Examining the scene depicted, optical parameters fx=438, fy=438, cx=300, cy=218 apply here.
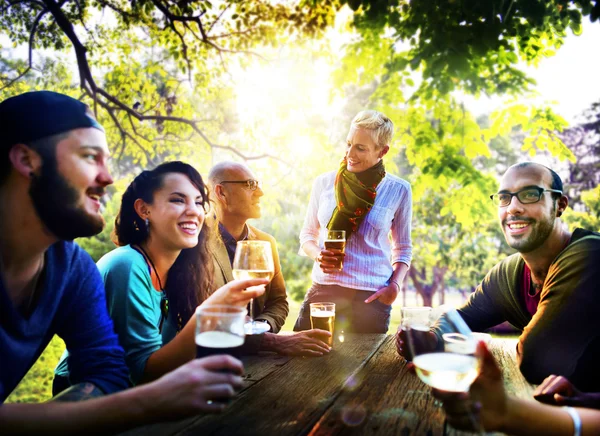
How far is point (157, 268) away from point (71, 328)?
27.4 inches

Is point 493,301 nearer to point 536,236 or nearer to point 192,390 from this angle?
point 536,236

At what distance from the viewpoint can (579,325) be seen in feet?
6.99

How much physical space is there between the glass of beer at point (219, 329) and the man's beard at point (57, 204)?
2.40 feet

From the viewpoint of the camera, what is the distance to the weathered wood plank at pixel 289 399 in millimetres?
1477

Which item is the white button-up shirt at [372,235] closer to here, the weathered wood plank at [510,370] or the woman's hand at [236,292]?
the weathered wood plank at [510,370]

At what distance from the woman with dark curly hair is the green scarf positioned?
43.4 inches

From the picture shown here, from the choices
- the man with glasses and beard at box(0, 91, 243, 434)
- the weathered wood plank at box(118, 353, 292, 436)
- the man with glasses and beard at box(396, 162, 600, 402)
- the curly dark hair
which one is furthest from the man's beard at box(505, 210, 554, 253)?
the man with glasses and beard at box(0, 91, 243, 434)

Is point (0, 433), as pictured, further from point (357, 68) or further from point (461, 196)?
point (461, 196)

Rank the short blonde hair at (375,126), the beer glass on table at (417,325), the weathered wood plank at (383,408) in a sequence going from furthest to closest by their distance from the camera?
the short blonde hair at (375,126)
the weathered wood plank at (383,408)
the beer glass on table at (417,325)

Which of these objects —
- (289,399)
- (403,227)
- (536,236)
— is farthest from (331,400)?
(403,227)

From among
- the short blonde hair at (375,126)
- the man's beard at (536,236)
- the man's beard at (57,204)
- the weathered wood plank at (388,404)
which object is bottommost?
the weathered wood plank at (388,404)

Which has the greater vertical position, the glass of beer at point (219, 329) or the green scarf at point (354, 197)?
the green scarf at point (354, 197)

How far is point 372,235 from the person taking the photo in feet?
11.7

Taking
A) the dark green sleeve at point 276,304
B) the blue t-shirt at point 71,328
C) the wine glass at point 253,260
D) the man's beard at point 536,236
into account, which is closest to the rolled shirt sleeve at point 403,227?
the dark green sleeve at point 276,304
